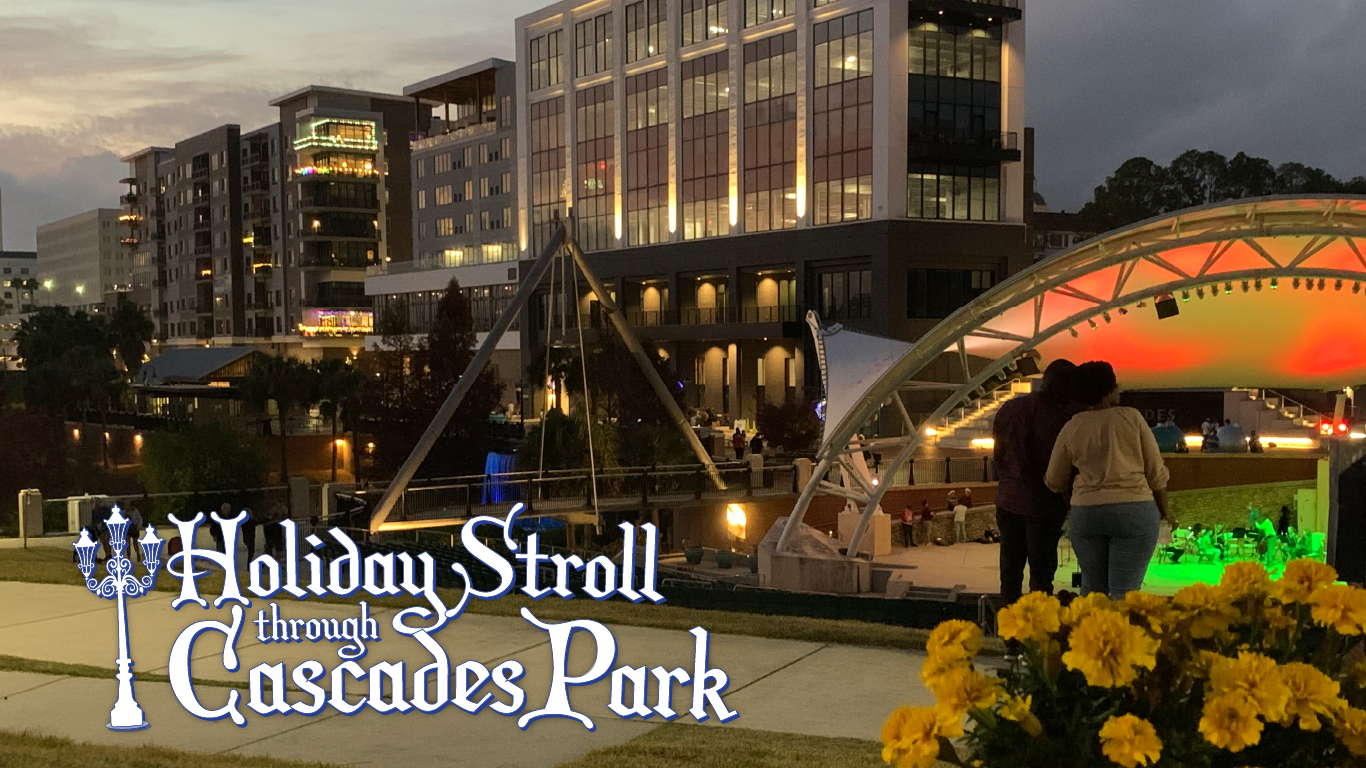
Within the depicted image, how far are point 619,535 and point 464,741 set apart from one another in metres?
24.7

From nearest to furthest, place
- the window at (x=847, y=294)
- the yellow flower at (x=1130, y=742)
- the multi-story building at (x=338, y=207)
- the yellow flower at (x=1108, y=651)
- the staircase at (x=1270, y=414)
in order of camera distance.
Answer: the yellow flower at (x=1130, y=742) < the yellow flower at (x=1108, y=651) < the staircase at (x=1270, y=414) < the window at (x=847, y=294) < the multi-story building at (x=338, y=207)

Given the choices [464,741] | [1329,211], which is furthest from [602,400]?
[464,741]

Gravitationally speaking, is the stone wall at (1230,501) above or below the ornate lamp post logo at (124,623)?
below

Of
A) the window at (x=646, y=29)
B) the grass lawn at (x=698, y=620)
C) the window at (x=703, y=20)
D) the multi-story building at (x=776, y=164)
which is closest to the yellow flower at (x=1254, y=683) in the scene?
the grass lawn at (x=698, y=620)

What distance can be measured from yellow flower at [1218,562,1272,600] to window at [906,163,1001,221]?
199 feet

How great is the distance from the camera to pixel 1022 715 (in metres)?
3.71

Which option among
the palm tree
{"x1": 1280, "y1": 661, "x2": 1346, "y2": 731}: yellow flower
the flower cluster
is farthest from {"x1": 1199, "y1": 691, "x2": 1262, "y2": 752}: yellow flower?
the palm tree

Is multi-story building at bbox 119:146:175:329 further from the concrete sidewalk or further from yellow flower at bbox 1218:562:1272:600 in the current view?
yellow flower at bbox 1218:562:1272:600

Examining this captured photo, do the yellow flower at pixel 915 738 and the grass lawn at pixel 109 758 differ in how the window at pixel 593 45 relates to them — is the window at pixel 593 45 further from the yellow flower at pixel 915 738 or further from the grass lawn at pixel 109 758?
the yellow flower at pixel 915 738

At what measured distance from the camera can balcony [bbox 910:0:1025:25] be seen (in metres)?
62.1

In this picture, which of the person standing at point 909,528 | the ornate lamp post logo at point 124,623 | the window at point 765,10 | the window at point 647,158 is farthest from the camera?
the window at point 647,158

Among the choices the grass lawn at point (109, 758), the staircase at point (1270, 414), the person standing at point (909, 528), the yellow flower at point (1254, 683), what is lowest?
the person standing at point (909, 528)

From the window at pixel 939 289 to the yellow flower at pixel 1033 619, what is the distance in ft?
197

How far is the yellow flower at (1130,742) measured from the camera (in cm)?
350
